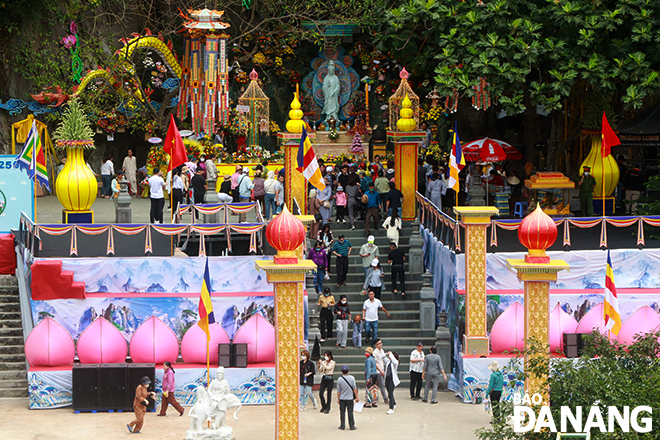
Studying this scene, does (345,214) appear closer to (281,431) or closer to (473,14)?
(473,14)

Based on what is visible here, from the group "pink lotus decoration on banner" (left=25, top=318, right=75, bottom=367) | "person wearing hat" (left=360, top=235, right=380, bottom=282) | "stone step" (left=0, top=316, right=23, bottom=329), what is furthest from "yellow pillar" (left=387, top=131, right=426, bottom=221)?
"stone step" (left=0, top=316, right=23, bottom=329)

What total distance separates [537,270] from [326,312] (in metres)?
6.78

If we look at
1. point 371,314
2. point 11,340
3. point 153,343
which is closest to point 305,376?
point 371,314

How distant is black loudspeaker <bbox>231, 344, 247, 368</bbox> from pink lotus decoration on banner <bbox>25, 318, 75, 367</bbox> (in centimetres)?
391

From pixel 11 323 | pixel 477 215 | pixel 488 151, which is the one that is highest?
pixel 488 151

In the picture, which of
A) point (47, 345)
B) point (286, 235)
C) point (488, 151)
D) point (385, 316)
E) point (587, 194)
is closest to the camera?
point (286, 235)

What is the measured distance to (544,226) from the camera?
2133 cm

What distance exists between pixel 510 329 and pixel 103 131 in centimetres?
2227

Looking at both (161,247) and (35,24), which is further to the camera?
(35,24)

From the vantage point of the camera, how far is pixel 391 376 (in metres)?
23.6

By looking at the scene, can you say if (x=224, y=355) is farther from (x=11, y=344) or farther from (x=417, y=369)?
(x=11, y=344)

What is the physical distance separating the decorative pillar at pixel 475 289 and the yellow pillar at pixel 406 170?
5.89 metres

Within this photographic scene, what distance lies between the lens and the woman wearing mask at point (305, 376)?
2362 centimetres

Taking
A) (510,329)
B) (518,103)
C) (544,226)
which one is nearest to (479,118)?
(518,103)
